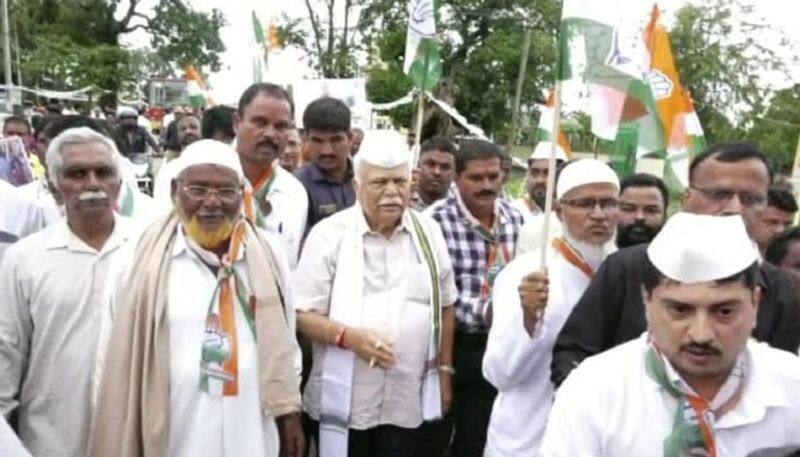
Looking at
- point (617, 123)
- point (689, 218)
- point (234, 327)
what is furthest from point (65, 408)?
point (617, 123)

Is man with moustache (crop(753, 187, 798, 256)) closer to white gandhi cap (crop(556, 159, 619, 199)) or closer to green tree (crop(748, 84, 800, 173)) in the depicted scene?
white gandhi cap (crop(556, 159, 619, 199))

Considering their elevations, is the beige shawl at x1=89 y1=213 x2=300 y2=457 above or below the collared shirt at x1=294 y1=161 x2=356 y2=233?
below

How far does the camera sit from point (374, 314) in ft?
11.3

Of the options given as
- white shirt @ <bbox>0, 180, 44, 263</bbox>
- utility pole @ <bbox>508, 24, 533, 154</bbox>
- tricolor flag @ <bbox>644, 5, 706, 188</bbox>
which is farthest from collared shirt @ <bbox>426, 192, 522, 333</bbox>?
utility pole @ <bbox>508, 24, 533, 154</bbox>

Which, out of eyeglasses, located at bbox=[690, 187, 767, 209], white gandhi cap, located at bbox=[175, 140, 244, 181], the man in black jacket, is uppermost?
white gandhi cap, located at bbox=[175, 140, 244, 181]

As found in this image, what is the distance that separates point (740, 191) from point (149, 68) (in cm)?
4926

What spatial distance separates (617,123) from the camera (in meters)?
3.92

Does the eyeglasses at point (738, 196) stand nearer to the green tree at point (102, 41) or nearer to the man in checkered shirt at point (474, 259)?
the man in checkered shirt at point (474, 259)

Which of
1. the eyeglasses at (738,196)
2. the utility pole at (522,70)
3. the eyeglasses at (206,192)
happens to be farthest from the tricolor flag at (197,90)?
the eyeglasses at (738,196)

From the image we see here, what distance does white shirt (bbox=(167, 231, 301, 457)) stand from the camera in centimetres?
289

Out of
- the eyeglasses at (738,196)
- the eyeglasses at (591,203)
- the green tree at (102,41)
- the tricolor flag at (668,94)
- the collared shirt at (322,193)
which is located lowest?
the collared shirt at (322,193)

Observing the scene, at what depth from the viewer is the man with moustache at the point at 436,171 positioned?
4980mm

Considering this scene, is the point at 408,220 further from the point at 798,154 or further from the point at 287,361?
the point at 798,154

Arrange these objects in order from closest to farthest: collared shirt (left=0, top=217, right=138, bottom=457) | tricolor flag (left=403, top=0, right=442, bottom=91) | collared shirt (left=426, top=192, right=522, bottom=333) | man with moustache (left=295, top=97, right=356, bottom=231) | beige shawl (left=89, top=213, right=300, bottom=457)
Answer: beige shawl (left=89, top=213, right=300, bottom=457), collared shirt (left=0, top=217, right=138, bottom=457), collared shirt (left=426, top=192, right=522, bottom=333), man with moustache (left=295, top=97, right=356, bottom=231), tricolor flag (left=403, top=0, right=442, bottom=91)
